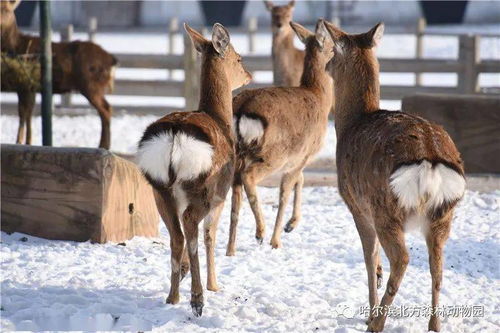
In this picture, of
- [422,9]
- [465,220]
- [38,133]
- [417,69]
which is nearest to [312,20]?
[422,9]

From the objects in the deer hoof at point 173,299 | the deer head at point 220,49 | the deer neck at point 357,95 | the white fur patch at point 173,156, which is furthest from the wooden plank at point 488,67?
the white fur patch at point 173,156

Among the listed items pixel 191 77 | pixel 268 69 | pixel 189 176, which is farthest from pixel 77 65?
pixel 189 176

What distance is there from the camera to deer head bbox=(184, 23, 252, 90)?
6.98 meters

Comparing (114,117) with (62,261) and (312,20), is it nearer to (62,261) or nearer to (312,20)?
(62,261)

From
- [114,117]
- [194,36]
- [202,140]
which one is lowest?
[114,117]

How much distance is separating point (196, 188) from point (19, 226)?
2535 millimetres

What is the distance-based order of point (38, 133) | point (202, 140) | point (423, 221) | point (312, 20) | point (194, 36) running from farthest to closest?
point (312, 20)
point (38, 133)
point (194, 36)
point (202, 140)
point (423, 221)

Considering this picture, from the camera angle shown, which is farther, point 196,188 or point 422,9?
point 422,9

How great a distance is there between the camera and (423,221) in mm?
5500

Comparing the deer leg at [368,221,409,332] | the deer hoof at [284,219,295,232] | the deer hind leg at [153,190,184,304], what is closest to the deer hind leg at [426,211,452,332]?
the deer leg at [368,221,409,332]

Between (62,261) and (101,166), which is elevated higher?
(101,166)

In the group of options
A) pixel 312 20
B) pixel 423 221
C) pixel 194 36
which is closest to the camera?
pixel 423 221

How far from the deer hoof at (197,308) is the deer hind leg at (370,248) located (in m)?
1.04

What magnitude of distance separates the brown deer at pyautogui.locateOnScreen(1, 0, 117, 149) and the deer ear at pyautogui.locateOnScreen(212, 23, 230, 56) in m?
6.56
